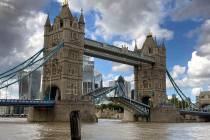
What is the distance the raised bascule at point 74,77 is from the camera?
189ft

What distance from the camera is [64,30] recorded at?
204ft

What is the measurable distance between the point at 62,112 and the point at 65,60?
31.9 feet

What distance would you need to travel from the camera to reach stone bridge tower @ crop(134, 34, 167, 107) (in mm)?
80688

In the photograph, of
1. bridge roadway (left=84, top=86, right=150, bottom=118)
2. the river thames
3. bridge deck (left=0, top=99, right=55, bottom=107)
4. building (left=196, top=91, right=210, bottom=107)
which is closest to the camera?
the river thames

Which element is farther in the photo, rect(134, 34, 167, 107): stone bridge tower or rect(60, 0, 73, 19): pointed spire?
rect(134, 34, 167, 107): stone bridge tower

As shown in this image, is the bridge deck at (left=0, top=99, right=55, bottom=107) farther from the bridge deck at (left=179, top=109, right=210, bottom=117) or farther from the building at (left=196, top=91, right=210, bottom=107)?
the building at (left=196, top=91, right=210, bottom=107)

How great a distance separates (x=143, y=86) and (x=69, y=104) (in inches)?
1169

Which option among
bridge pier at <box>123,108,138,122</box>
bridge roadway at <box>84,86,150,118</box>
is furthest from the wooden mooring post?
bridge pier at <box>123,108,138,122</box>

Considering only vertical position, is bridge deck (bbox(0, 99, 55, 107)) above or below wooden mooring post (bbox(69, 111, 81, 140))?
above

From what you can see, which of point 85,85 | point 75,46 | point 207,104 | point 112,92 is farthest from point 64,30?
point 207,104

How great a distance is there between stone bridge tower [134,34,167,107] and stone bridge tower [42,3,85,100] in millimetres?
21357

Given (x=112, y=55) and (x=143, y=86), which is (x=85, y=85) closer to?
(x=143, y=86)

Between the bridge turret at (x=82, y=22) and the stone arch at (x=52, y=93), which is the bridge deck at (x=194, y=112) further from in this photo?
the bridge turret at (x=82, y=22)

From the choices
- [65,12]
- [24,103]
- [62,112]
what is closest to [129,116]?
[62,112]
